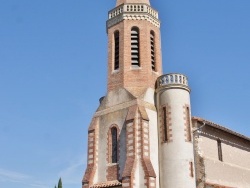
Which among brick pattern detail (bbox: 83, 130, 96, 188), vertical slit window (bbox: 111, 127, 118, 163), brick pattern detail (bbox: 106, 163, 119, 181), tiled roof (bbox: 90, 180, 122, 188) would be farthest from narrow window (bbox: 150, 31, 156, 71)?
tiled roof (bbox: 90, 180, 122, 188)

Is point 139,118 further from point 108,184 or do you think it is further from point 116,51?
point 116,51

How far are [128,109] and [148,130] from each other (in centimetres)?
206

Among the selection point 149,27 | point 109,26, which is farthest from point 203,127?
point 109,26

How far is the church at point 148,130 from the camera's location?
25.2 meters

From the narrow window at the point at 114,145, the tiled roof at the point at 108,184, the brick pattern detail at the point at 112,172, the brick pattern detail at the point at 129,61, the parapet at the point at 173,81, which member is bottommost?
the tiled roof at the point at 108,184

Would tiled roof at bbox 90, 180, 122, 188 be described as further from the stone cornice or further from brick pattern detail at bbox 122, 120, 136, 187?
the stone cornice

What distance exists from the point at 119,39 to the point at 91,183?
10.7 m

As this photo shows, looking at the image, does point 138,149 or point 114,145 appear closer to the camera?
point 138,149

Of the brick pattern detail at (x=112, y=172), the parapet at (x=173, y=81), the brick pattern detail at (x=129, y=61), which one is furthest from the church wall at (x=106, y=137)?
the parapet at (x=173, y=81)

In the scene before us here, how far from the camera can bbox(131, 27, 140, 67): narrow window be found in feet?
94.8

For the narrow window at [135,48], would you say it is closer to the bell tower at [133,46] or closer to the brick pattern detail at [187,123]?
the bell tower at [133,46]

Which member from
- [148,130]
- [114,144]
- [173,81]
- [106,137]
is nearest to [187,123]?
[148,130]

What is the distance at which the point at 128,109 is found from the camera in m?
26.7

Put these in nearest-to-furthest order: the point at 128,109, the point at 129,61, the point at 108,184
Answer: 1. the point at 108,184
2. the point at 128,109
3. the point at 129,61
